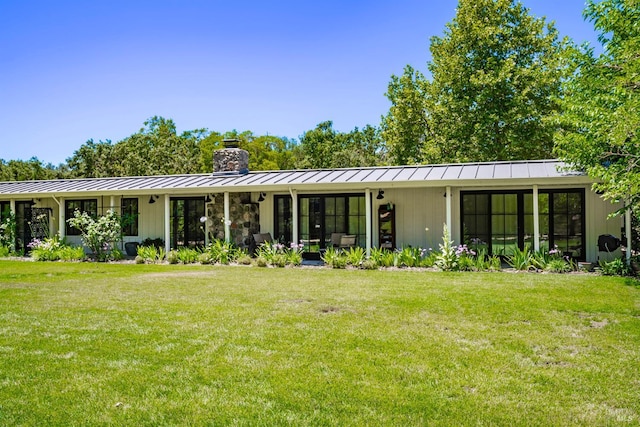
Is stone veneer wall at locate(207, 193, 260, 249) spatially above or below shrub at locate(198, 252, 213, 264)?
above

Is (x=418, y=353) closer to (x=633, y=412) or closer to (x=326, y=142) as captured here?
(x=633, y=412)

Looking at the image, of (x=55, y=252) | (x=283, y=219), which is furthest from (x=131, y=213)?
(x=283, y=219)

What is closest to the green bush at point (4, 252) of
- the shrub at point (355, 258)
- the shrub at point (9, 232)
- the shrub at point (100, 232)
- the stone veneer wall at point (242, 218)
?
the shrub at point (9, 232)

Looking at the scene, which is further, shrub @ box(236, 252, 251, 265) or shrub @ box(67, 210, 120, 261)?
shrub @ box(67, 210, 120, 261)

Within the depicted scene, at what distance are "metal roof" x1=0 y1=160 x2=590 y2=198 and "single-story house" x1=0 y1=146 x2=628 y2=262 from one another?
1.2 inches

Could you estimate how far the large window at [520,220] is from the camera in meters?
11.9

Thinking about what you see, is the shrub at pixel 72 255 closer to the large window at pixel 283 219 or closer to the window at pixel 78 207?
the window at pixel 78 207

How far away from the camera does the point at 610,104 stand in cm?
912

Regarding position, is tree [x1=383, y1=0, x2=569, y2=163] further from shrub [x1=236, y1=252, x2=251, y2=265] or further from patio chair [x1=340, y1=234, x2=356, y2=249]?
shrub [x1=236, y1=252, x2=251, y2=265]

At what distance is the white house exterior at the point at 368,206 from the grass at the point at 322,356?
370 cm

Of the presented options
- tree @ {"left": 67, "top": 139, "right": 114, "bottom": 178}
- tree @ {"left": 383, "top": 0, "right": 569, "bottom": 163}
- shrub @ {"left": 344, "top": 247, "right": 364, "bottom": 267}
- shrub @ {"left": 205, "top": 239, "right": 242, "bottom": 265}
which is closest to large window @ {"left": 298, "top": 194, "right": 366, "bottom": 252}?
shrub @ {"left": 344, "top": 247, "right": 364, "bottom": 267}

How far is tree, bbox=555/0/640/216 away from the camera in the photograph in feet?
26.1

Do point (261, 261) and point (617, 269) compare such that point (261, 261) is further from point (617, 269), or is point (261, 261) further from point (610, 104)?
point (610, 104)

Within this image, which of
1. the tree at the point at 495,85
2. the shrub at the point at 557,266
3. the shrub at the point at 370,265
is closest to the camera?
the shrub at the point at 557,266
